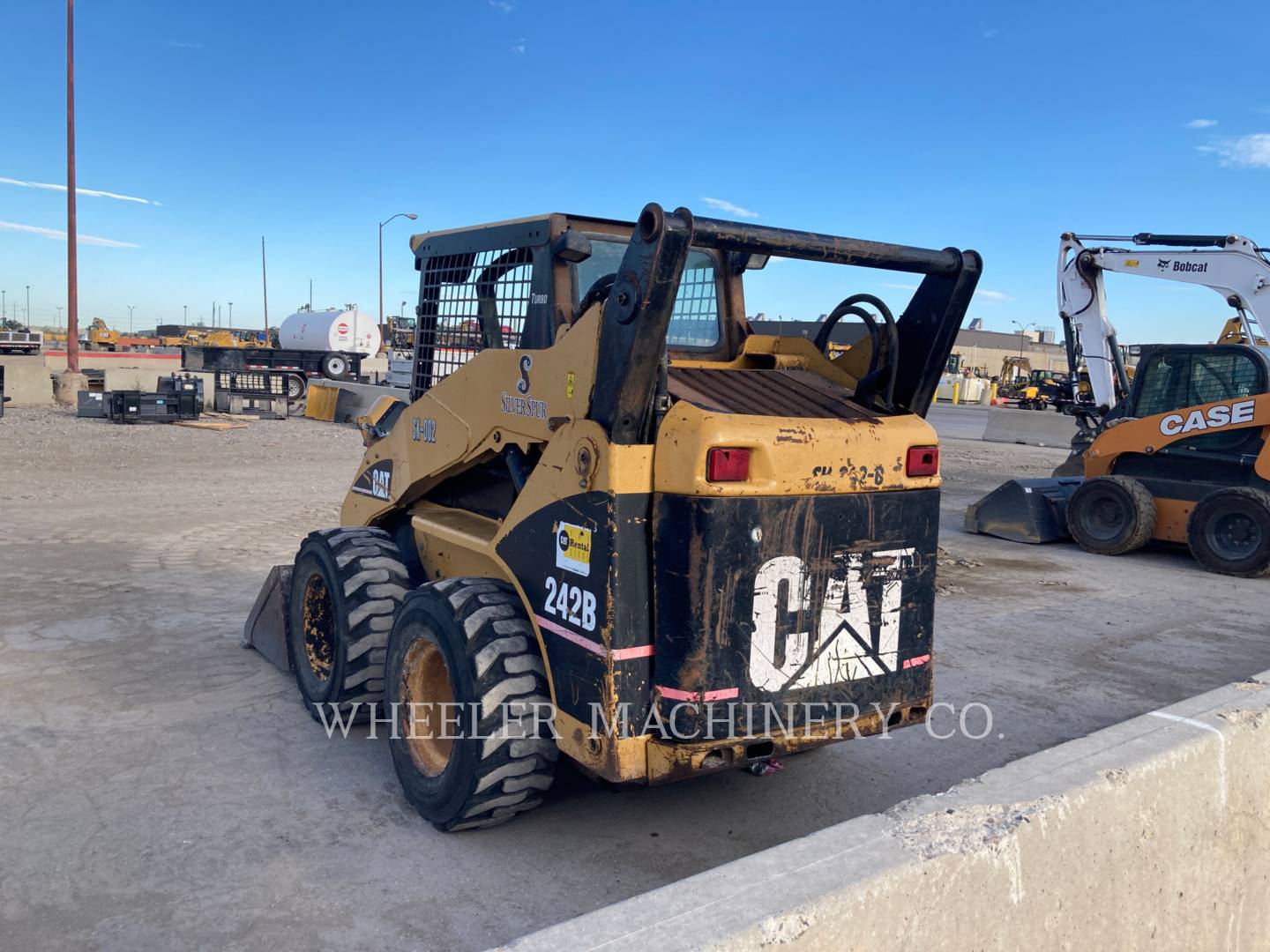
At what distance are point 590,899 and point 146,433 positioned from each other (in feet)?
54.5

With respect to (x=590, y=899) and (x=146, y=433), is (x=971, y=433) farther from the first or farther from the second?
(x=590, y=899)

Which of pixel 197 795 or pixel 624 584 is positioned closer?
pixel 624 584

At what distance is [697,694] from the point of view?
3.37m

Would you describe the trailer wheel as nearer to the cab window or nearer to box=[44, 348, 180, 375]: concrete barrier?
box=[44, 348, 180, 375]: concrete barrier

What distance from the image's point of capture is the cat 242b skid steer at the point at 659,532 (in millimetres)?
3350

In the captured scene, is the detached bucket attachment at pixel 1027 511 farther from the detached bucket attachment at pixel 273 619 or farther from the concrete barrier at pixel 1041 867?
the detached bucket attachment at pixel 273 619

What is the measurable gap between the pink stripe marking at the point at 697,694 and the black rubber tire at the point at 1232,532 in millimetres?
8255

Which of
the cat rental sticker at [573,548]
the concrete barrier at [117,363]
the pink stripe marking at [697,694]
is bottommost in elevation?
the pink stripe marking at [697,694]

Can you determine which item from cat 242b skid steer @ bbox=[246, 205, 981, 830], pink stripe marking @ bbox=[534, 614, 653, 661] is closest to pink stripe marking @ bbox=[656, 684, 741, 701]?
cat 242b skid steer @ bbox=[246, 205, 981, 830]

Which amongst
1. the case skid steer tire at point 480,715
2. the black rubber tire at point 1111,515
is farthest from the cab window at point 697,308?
the black rubber tire at point 1111,515

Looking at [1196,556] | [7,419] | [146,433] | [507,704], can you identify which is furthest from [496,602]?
[7,419]

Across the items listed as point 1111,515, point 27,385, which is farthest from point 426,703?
point 27,385

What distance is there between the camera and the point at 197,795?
4.11m

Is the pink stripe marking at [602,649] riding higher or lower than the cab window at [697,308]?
lower
